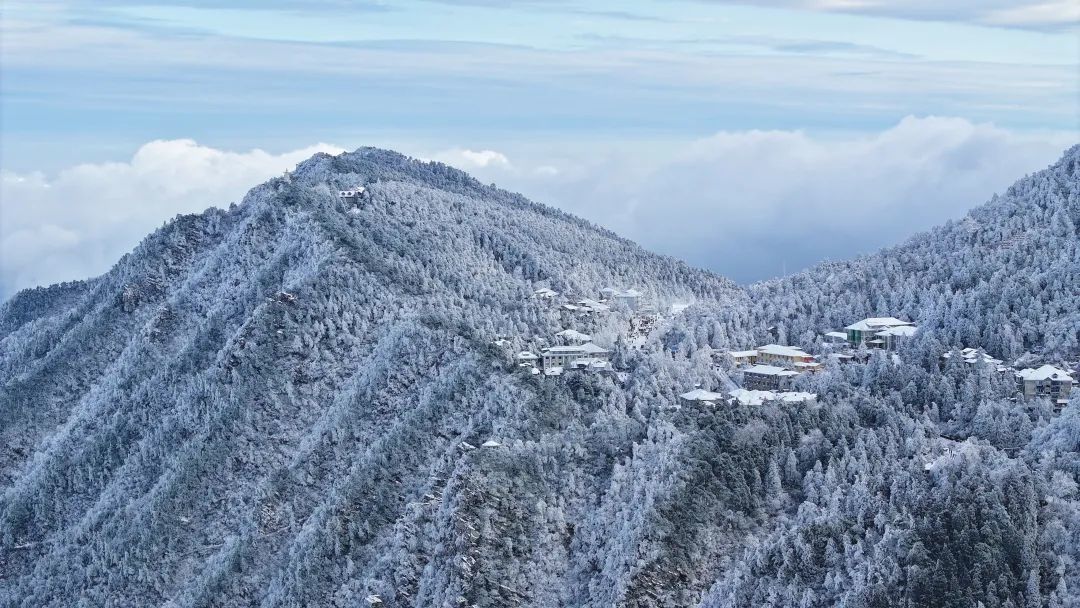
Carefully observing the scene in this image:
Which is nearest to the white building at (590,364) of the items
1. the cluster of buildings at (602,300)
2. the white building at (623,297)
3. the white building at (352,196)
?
the cluster of buildings at (602,300)

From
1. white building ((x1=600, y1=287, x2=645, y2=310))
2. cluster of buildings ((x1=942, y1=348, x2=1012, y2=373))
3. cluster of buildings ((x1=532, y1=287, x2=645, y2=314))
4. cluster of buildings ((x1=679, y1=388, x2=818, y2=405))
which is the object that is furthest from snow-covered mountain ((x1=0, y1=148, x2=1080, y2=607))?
white building ((x1=600, y1=287, x2=645, y2=310))

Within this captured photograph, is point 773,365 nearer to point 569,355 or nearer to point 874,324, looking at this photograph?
point 874,324

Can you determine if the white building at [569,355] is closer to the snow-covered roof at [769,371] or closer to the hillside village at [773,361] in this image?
the hillside village at [773,361]

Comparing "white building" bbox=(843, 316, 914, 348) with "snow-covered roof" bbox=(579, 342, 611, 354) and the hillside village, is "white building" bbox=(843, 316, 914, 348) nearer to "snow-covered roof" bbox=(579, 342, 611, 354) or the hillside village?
the hillside village

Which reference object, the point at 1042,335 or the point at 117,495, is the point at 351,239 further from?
the point at 1042,335

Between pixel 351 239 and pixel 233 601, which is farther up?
pixel 351 239

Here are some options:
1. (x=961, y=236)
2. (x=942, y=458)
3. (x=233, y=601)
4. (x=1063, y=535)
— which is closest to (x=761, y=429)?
(x=942, y=458)
